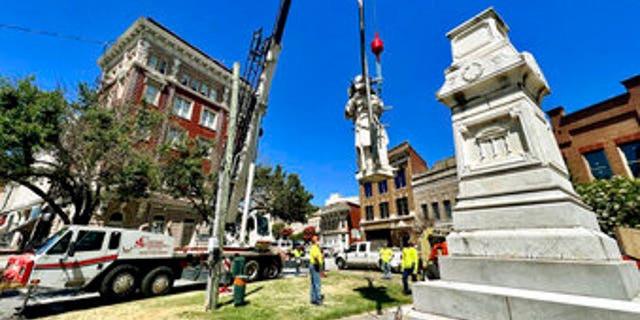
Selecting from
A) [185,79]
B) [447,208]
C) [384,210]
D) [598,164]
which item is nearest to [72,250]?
[185,79]

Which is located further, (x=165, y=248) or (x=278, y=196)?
(x=278, y=196)

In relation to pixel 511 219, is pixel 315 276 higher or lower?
lower

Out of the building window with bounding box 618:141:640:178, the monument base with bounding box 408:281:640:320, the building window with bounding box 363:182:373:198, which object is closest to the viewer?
the monument base with bounding box 408:281:640:320

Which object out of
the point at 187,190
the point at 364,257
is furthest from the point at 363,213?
the point at 187,190

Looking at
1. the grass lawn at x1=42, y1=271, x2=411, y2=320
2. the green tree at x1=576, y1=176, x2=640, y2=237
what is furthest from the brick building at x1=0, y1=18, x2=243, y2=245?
the green tree at x1=576, y1=176, x2=640, y2=237

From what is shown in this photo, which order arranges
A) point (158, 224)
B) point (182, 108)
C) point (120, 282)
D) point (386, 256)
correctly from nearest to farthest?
point (120, 282), point (386, 256), point (158, 224), point (182, 108)

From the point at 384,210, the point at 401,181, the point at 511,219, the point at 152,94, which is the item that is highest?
the point at 152,94

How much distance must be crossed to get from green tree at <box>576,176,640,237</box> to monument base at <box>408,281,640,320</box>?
1017 cm

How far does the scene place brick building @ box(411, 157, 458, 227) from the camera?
23000mm

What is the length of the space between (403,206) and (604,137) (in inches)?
634

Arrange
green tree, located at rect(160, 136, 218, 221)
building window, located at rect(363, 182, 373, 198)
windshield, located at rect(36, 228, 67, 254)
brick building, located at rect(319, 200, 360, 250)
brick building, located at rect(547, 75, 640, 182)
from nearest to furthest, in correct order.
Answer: windshield, located at rect(36, 228, 67, 254) < brick building, located at rect(547, 75, 640, 182) < green tree, located at rect(160, 136, 218, 221) < building window, located at rect(363, 182, 373, 198) < brick building, located at rect(319, 200, 360, 250)

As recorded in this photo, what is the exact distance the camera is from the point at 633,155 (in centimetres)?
1340

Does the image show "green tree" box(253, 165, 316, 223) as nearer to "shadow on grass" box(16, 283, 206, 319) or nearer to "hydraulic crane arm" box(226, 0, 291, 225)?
"hydraulic crane arm" box(226, 0, 291, 225)

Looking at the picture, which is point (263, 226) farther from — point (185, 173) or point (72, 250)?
point (72, 250)
